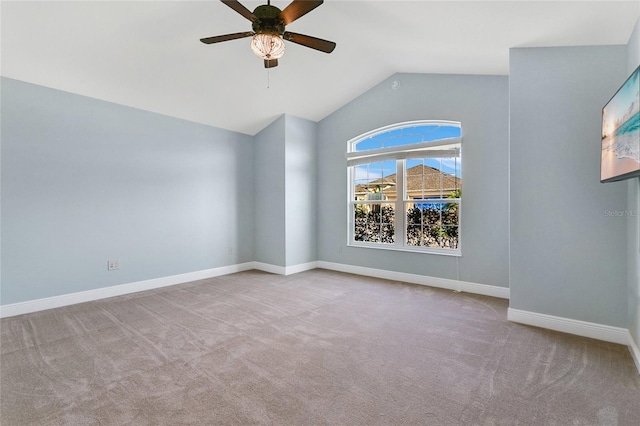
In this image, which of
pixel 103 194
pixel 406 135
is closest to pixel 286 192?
pixel 406 135

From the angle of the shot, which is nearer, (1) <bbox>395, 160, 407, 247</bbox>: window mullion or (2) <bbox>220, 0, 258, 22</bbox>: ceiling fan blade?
(2) <bbox>220, 0, 258, 22</bbox>: ceiling fan blade

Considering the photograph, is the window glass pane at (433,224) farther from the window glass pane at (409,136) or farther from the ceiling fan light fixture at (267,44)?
the ceiling fan light fixture at (267,44)

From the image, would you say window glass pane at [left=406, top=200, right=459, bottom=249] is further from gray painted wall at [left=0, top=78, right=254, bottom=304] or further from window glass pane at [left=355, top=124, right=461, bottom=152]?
gray painted wall at [left=0, top=78, right=254, bottom=304]

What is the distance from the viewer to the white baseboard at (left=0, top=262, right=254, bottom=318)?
3.39m

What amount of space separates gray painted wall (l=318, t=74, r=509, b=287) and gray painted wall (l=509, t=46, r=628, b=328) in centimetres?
96

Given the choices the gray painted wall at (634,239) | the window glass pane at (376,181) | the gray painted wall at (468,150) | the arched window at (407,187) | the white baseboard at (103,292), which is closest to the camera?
the gray painted wall at (634,239)

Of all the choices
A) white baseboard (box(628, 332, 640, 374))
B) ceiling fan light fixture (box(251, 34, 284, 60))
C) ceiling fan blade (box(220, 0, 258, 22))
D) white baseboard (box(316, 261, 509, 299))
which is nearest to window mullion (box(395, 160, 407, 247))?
white baseboard (box(316, 261, 509, 299))

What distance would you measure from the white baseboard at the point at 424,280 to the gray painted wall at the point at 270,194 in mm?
1015

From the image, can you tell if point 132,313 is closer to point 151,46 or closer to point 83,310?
point 83,310

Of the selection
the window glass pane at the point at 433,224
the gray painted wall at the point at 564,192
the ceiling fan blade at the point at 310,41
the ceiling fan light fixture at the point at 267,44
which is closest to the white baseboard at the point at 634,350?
the gray painted wall at the point at 564,192

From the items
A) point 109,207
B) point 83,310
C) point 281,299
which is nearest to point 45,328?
point 83,310

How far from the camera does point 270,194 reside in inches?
218

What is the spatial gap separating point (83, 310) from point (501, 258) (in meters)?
5.21

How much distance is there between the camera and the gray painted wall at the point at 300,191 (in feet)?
17.5
